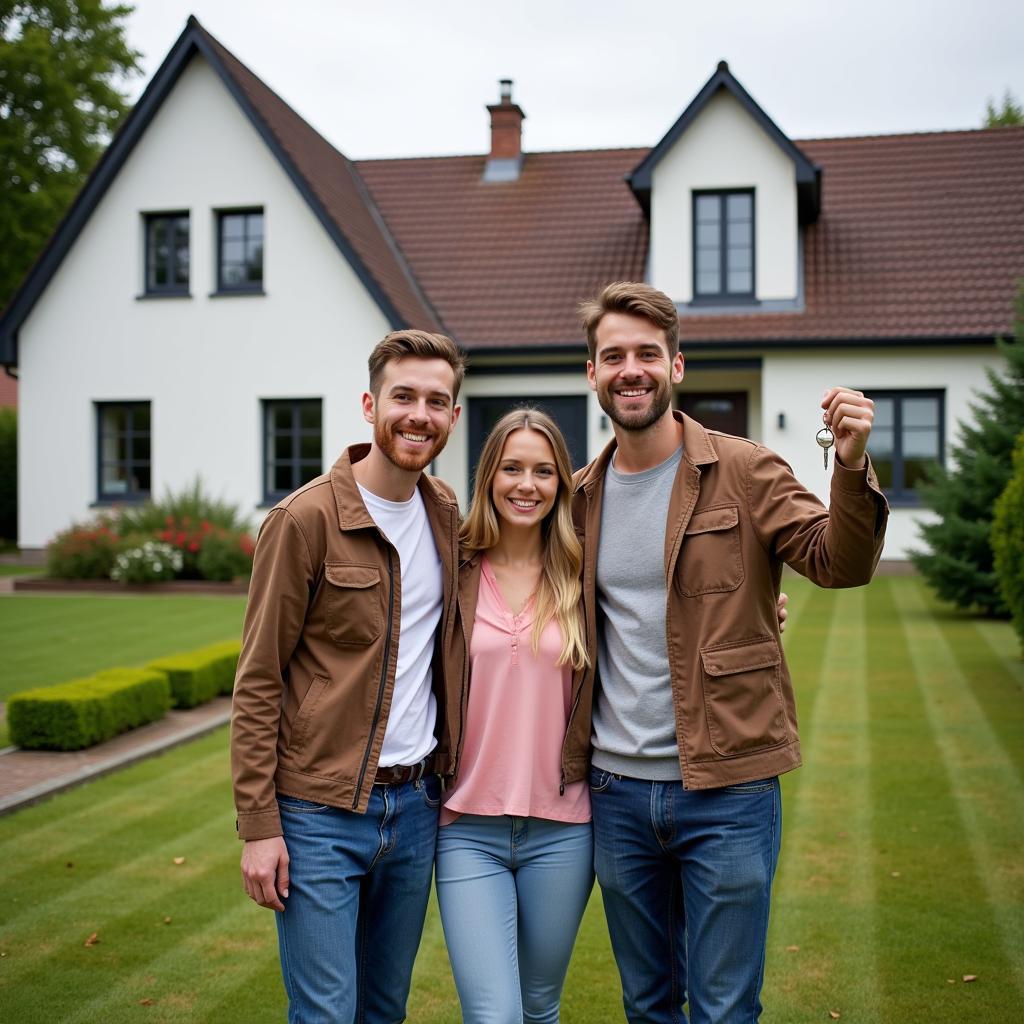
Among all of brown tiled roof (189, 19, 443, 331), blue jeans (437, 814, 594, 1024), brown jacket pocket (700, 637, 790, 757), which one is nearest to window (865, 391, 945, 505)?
brown tiled roof (189, 19, 443, 331)

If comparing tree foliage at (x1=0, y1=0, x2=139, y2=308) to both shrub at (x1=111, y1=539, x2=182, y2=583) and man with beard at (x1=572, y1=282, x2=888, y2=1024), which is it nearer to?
shrub at (x1=111, y1=539, x2=182, y2=583)

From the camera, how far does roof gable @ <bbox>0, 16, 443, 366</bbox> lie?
17.7 meters

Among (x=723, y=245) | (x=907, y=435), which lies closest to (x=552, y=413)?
(x=723, y=245)

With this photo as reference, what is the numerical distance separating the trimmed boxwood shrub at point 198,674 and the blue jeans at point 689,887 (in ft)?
19.0

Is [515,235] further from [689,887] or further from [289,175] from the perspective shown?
[689,887]

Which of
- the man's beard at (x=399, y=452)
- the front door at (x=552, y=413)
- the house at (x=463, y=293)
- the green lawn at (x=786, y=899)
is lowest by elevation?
the green lawn at (x=786, y=899)

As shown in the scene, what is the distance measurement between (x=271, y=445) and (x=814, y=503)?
16716mm

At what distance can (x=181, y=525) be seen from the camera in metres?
17.4

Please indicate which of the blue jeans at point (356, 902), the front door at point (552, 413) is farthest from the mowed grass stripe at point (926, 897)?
the front door at point (552, 413)

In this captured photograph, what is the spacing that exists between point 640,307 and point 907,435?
15.5 m

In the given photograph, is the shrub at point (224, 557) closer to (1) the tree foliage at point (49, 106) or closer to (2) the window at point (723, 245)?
(2) the window at point (723, 245)

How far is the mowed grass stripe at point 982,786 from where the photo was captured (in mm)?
4941

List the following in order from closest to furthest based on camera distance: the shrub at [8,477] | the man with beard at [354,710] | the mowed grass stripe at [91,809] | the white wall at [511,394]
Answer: the man with beard at [354,710]
the mowed grass stripe at [91,809]
the white wall at [511,394]
the shrub at [8,477]

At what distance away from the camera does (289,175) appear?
17.8m
